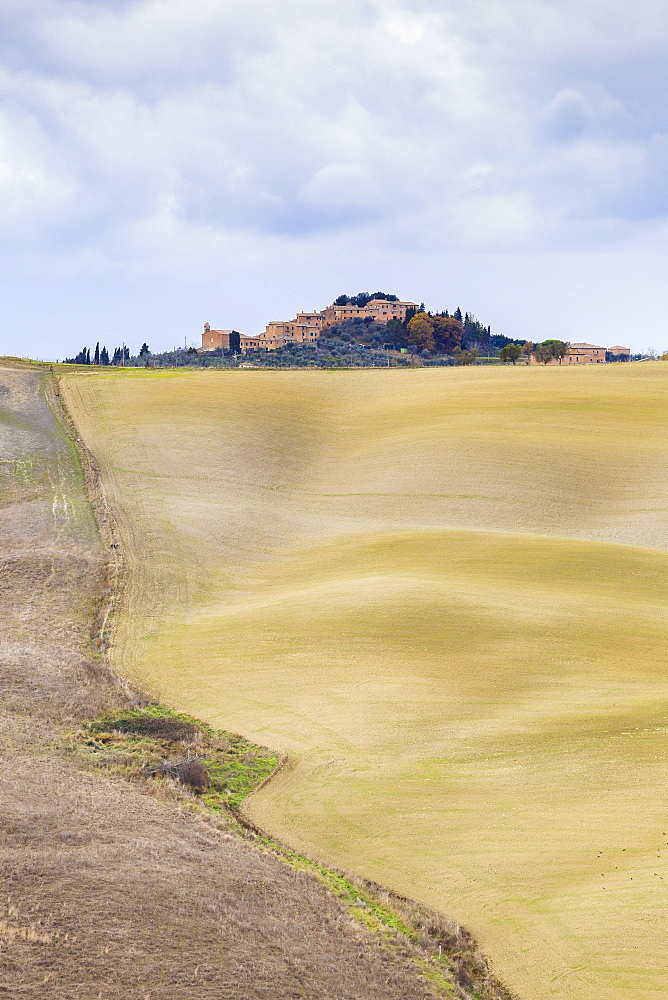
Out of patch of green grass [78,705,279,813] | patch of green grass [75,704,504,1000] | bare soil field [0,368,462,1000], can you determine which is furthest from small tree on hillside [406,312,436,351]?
bare soil field [0,368,462,1000]

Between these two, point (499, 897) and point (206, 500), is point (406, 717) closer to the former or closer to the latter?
point (499, 897)

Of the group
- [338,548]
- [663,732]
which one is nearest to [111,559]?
[338,548]

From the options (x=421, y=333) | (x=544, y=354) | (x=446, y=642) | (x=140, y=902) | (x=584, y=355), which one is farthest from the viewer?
(x=584, y=355)

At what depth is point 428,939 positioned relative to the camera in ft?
39.3

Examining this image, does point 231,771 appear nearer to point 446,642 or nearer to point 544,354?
point 446,642

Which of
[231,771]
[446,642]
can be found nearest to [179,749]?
[231,771]

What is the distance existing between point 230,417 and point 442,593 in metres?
27.9

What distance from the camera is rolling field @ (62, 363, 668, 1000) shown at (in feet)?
44.0

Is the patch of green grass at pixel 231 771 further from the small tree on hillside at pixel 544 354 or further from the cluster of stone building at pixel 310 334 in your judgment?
the cluster of stone building at pixel 310 334

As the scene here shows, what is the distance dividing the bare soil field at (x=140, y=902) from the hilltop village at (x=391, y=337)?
109985 mm

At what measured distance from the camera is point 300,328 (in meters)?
158

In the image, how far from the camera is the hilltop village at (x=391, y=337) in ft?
463

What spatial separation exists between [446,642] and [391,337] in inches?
5159

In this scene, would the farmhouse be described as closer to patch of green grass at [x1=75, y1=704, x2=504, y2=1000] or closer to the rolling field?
the rolling field
